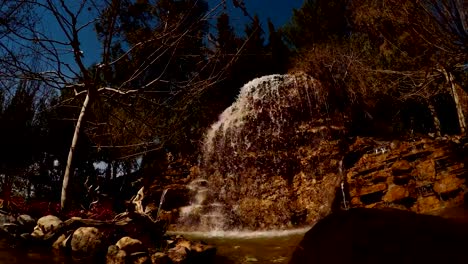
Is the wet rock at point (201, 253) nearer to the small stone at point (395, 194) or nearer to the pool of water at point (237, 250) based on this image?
the pool of water at point (237, 250)

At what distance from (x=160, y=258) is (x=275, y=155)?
7.94 meters

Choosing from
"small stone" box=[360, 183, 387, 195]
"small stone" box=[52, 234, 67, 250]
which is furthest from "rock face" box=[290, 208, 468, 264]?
"small stone" box=[360, 183, 387, 195]

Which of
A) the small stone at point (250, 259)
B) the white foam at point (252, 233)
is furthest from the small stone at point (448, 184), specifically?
the small stone at point (250, 259)

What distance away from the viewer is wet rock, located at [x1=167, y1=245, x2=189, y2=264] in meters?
5.64

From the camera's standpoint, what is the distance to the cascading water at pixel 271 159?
36.2 ft

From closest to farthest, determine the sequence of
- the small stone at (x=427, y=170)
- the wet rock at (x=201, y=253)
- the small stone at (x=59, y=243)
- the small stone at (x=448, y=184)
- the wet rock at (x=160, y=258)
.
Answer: the wet rock at (x=160, y=258) < the wet rock at (x=201, y=253) < the small stone at (x=59, y=243) < the small stone at (x=448, y=184) < the small stone at (x=427, y=170)

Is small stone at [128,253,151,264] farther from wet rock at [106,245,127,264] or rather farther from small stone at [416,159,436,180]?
small stone at [416,159,436,180]

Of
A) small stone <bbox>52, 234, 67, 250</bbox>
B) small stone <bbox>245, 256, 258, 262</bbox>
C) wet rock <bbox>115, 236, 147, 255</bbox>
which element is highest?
small stone <bbox>52, 234, 67, 250</bbox>

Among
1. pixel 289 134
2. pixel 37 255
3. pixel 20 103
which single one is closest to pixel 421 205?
pixel 289 134

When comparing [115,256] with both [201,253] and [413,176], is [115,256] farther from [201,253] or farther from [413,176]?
[413,176]

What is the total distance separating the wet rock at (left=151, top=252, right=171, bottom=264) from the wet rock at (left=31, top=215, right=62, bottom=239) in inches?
81.9

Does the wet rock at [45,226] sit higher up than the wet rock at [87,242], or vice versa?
the wet rock at [45,226]

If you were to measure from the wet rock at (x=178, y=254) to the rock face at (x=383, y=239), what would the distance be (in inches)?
164

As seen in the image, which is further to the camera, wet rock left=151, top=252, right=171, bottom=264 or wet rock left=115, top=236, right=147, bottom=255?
wet rock left=115, top=236, right=147, bottom=255
